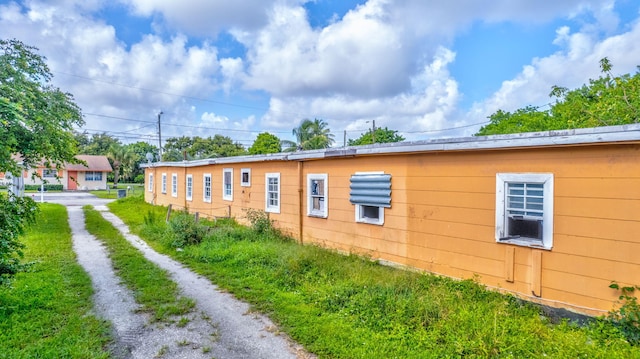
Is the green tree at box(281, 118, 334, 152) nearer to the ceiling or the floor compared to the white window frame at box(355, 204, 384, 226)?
nearer to the ceiling

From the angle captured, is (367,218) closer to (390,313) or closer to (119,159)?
(390,313)

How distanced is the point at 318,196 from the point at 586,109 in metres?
11.1

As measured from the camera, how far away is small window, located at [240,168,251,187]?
38.0ft

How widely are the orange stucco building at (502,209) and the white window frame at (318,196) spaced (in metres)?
0.04

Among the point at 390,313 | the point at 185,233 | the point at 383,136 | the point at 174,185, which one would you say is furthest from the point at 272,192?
the point at 383,136

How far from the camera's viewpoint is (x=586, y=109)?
491 inches

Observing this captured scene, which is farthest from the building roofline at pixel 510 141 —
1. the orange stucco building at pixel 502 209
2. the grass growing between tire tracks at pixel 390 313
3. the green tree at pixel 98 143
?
the green tree at pixel 98 143

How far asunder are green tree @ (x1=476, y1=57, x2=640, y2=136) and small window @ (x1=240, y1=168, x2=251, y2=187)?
10.7 meters

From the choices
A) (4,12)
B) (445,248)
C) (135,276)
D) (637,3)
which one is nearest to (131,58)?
(4,12)

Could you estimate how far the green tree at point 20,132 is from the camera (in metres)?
3.62

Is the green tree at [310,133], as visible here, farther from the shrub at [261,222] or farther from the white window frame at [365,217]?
the white window frame at [365,217]

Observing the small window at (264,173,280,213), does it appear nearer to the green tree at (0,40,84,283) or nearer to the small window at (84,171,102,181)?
the green tree at (0,40,84,283)

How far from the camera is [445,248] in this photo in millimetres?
5906

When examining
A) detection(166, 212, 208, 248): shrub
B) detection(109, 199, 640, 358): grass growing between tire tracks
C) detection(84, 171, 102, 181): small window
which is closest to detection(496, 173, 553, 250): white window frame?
detection(109, 199, 640, 358): grass growing between tire tracks
